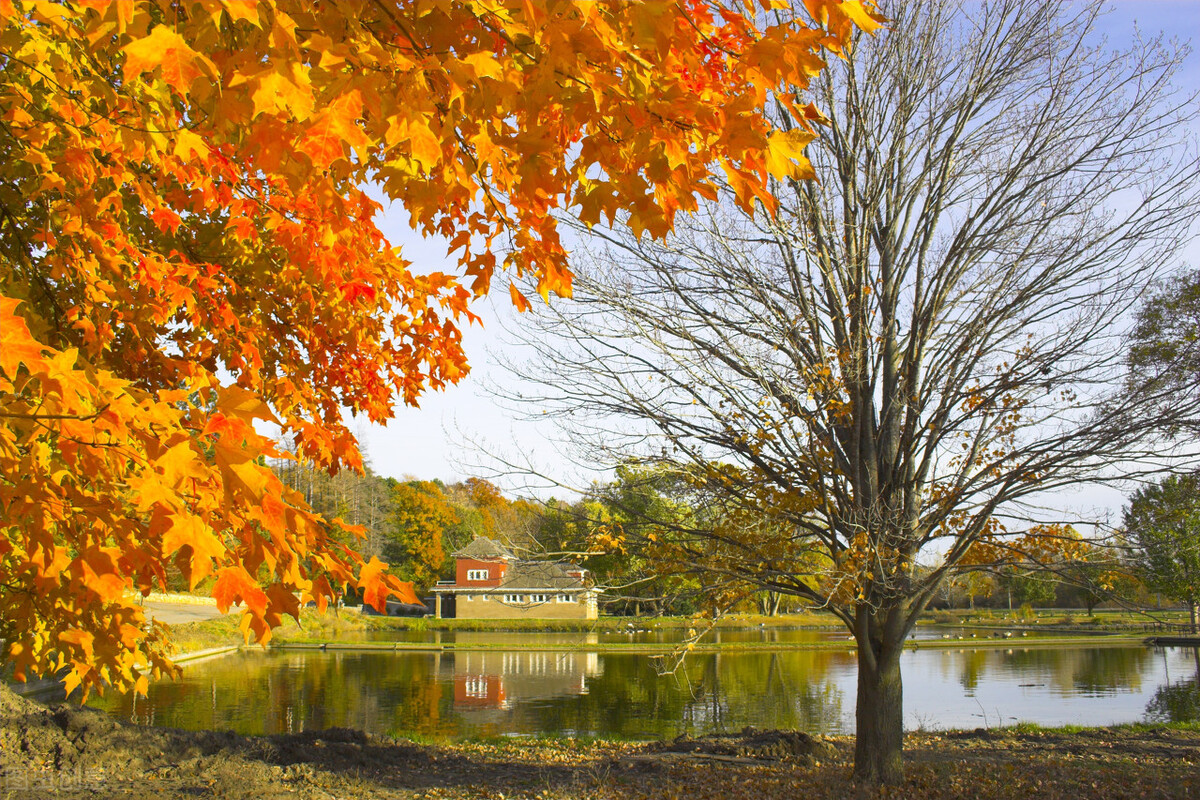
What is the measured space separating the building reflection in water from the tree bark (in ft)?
24.8

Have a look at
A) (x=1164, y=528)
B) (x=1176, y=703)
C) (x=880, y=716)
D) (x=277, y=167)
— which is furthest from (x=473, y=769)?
(x=1176, y=703)

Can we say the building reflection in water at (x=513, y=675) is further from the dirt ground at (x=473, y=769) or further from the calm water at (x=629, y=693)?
the dirt ground at (x=473, y=769)

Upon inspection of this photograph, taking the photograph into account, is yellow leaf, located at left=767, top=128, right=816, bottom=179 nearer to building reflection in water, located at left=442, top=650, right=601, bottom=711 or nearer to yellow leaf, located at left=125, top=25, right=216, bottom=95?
yellow leaf, located at left=125, top=25, right=216, bottom=95

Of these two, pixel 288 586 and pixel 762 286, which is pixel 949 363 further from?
pixel 288 586

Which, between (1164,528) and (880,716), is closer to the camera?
(1164,528)

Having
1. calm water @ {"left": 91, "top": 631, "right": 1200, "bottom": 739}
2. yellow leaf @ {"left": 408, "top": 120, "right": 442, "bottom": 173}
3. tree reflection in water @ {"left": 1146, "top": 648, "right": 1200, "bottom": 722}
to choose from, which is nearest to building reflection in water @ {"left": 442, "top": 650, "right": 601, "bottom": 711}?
calm water @ {"left": 91, "top": 631, "right": 1200, "bottom": 739}

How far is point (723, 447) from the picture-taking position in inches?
307

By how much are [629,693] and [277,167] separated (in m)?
17.8

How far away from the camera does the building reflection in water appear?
17766mm

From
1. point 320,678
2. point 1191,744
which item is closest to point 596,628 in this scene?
point 320,678

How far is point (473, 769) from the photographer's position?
802cm

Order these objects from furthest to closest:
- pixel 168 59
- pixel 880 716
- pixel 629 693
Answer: pixel 629 693, pixel 880 716, pixel 168 59

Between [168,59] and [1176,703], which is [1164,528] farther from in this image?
[1176,703]

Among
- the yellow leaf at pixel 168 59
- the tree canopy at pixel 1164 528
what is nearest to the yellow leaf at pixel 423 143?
the yellow leaf at pixel 168 59
